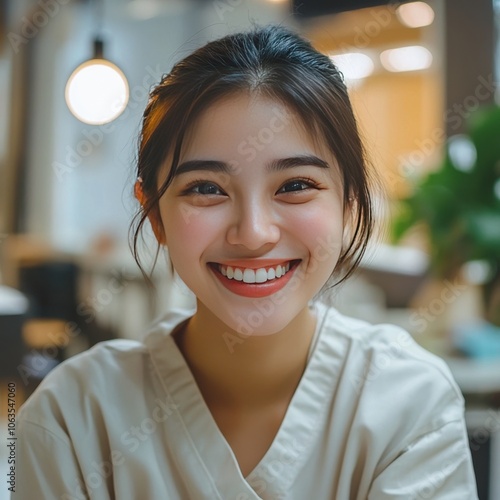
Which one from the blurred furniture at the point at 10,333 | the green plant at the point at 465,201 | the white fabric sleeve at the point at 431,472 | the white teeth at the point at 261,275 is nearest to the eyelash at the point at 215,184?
the white teeth at the point at 261,275

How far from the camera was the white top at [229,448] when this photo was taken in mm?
920

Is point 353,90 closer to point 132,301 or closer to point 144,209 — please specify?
point 144,209

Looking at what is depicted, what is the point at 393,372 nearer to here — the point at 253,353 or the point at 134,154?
the point at 253,353

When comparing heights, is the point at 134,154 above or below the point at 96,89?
below

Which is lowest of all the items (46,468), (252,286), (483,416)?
(483,416)

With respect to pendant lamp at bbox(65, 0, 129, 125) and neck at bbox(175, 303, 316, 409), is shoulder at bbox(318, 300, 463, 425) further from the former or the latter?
pendant lamp at bbox(65, 0, 129, 125)

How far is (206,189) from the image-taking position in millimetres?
840

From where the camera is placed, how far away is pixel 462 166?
2412mm

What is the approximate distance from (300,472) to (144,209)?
1.38 feet

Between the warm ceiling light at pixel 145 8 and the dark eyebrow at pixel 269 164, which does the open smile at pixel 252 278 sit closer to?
the dark eyebrow at pixel 269 164

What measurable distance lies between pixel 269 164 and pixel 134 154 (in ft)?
0.79

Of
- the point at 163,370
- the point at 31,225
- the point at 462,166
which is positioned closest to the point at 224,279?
the point at 163,370

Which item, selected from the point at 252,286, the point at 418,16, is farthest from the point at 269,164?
the point at 418,16

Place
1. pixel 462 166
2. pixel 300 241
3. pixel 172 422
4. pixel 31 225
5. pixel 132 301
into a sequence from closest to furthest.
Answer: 1. pixel 300 241
2. pixel 172 422
3. pixel 462 166
4. pixel 132 301
5. pixel 31 225
